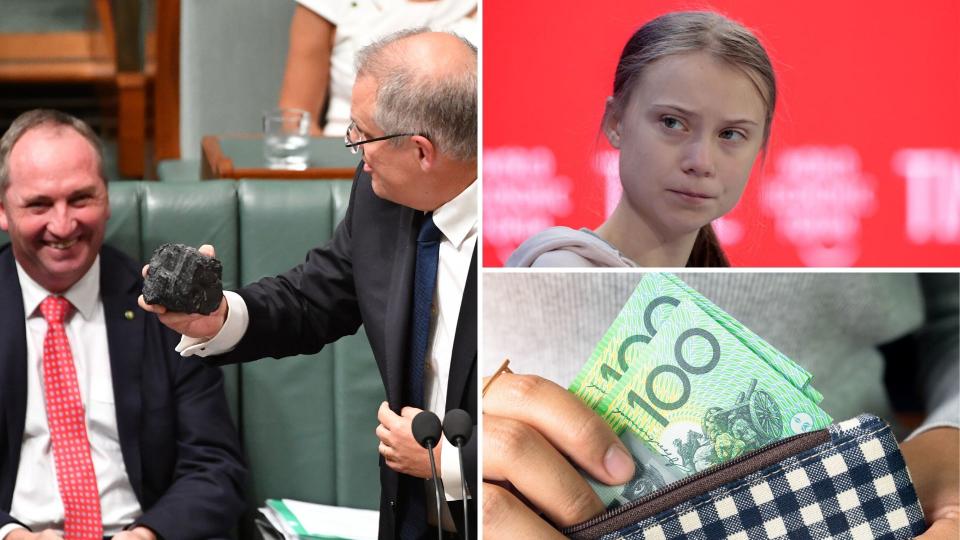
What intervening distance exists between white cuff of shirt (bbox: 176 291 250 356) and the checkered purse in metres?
0.59

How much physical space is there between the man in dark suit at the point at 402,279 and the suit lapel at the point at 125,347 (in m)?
0.37

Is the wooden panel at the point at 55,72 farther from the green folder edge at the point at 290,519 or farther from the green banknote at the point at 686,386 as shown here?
the green banknote at the point at 686,386

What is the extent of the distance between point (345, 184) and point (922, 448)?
1.21m

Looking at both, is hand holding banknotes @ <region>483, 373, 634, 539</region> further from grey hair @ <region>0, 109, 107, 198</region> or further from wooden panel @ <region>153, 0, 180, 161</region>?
wooden panel @ <region>153, 0, 180, 161</region>

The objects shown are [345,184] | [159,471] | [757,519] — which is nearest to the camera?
[757,519]

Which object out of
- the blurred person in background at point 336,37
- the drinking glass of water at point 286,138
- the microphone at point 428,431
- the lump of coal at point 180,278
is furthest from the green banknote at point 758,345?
the blurred person in background at point 336,37

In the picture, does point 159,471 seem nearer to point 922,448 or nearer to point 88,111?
point 922,448

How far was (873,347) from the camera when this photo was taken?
1059 millimetres

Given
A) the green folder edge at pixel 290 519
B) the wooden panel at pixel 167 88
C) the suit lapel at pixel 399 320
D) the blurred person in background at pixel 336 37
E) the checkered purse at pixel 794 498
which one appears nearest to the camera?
the checkered purse at pixel 794 498

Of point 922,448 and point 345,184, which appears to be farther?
point 345,184

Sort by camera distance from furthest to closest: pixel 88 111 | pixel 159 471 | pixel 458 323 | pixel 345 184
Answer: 1. pixel 88 111
2. pixel 345 184
3. pixel 159 471
4. pixel 458 323

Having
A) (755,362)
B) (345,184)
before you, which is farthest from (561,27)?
(345,184)

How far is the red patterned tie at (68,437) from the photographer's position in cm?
180

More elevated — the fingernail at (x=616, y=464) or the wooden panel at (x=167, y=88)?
the wooden panel at (x=167, y=88)
